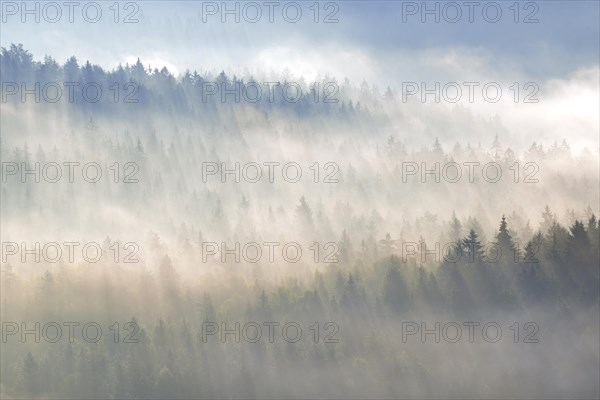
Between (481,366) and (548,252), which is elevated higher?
(548,252)

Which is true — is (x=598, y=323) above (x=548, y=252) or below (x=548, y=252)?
below

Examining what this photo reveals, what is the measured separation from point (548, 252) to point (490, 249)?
14.3 m

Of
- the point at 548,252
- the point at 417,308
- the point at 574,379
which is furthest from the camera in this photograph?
the point at 417,308

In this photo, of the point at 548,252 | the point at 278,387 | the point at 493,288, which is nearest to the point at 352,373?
the point at 278,387

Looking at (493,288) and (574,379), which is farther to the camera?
(493,288)

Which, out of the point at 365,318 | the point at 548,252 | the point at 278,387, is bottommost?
the point at 278,387

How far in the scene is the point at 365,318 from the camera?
197125mm

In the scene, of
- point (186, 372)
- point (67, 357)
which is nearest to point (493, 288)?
point (186, 372)

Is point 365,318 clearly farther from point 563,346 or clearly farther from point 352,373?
point 563,346

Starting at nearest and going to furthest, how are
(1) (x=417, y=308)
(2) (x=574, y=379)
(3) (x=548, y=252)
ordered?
(2) (x=574, y=379)
(3) (x=548, y=252)
(1) (x=417, y=308)

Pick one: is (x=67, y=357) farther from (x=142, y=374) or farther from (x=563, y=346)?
(x=563, y=346)

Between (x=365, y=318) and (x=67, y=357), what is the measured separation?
65018 millimetres

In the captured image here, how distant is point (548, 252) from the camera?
577ft

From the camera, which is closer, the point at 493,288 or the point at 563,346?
the point at 563,346
